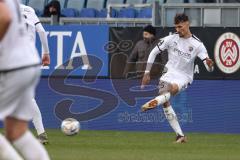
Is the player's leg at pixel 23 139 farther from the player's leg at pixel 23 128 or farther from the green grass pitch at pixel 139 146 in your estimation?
the green grass pitch at pixel 139 146

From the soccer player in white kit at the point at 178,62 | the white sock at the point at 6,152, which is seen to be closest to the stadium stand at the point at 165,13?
the soccer player in white kit at the point at 178,62

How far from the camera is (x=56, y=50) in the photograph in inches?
782

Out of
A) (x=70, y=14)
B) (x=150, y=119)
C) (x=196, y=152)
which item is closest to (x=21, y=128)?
(x=196, y=152)

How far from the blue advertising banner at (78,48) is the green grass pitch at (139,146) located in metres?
1.62

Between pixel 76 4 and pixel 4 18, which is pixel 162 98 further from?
pixel 76 4

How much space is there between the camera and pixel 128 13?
2317cm

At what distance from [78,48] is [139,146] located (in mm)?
5512

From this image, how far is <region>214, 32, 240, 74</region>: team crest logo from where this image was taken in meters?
19.1

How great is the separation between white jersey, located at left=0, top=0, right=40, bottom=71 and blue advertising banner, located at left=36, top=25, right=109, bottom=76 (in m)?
12.0

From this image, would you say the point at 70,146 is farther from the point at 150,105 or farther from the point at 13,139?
the point at 13,139

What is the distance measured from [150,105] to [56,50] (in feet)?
16.6

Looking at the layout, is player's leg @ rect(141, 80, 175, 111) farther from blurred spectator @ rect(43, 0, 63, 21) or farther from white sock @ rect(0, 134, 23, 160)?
white sock @ rect(0, 134, 23, 160)

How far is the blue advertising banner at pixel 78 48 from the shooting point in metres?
19.7

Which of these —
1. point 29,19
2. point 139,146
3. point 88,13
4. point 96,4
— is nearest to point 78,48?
point 88,13
